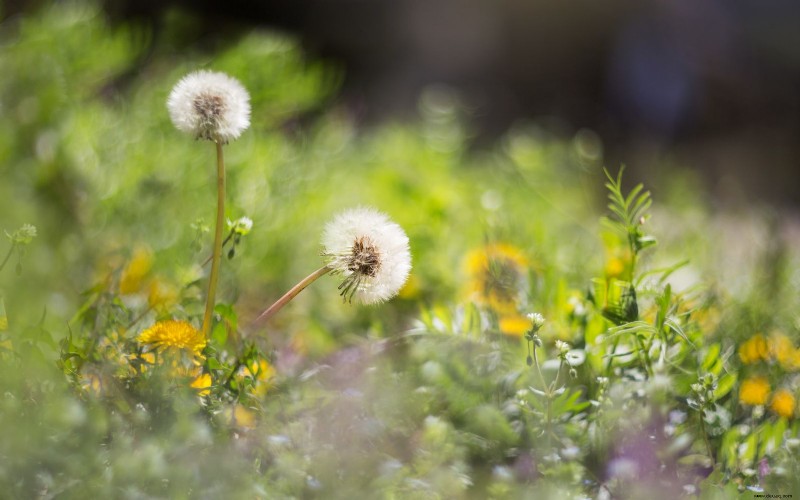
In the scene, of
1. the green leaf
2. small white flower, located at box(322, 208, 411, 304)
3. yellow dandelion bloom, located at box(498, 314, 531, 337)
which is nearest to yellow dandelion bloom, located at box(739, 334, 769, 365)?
the green leaf

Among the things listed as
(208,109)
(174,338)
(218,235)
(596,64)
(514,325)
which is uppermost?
(596,64)

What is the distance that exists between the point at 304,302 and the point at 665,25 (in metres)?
4.99

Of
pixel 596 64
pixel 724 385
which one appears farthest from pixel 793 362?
pixel 596 64

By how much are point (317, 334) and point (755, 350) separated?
904 millimetres

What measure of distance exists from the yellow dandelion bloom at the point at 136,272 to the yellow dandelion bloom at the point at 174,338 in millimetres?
453

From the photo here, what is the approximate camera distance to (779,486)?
1089 millimetres

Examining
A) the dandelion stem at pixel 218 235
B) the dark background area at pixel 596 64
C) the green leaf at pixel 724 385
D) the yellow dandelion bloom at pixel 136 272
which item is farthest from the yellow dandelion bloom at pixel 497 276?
the dark background area at pixel 596 64

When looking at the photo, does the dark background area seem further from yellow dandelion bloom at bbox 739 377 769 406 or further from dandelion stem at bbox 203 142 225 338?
dandelion stem at bbox 203 142 225 338

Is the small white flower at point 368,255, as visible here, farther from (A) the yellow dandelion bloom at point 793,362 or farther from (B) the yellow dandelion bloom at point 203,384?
(A) the yellow dandelion bloom at point 793,362

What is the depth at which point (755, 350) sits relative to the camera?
1452 mm

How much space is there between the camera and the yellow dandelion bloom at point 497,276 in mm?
1568

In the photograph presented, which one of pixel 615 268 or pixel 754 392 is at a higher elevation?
pixel 615 268

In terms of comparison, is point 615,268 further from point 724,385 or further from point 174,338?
point 174,338

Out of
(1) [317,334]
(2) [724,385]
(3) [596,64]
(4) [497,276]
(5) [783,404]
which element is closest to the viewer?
(2) [724,385]
